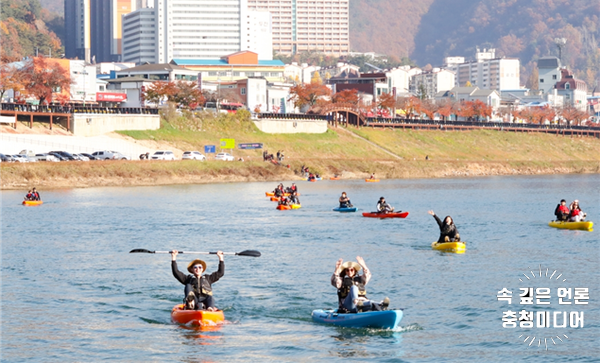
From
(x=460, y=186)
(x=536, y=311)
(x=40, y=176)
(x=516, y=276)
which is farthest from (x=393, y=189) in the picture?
(x=536, y=311)

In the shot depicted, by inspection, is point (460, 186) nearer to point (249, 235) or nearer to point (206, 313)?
point (249, 235)

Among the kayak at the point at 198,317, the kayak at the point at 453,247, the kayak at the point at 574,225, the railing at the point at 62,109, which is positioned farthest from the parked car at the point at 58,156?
the kayak at the point at 198,317

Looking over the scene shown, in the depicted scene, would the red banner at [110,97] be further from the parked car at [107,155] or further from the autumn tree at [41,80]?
the parked car at [107,155]

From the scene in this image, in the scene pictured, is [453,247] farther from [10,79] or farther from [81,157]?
[10,79]

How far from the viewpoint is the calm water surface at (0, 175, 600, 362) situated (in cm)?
2219

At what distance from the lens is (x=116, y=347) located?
22.4 metres

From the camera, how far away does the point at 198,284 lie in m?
24.1

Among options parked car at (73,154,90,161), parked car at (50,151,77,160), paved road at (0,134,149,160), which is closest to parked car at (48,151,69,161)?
parked car at (50,151,77,160)

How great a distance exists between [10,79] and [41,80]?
826 cm

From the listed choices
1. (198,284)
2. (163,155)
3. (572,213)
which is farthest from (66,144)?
(198,284)

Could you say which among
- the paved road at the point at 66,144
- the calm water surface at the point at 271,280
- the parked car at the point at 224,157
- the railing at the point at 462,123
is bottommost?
the calm water surface at the point at 271,280

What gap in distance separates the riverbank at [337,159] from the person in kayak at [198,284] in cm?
6119

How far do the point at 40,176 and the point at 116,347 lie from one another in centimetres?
6406

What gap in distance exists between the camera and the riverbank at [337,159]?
87625 millimetres
